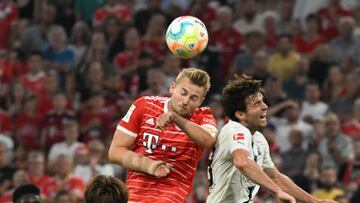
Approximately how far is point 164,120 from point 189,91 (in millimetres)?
445

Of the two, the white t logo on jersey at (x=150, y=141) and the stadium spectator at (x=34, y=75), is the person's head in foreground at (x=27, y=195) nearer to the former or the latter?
the white t logo on jersey at (x=150, y=141)

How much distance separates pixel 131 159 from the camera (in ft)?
29.7

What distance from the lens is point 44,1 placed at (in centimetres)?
2055

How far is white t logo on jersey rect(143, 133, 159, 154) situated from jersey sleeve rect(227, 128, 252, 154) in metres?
0.68

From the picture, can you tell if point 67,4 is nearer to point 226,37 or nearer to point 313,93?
point 226,37

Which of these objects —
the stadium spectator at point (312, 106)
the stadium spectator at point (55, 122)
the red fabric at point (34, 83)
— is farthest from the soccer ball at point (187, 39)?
the red fabric at point (34, 83)

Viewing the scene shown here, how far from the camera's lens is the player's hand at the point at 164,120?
341 inches

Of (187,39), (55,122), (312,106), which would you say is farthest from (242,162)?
(55,122)

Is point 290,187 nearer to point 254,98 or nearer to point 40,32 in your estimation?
point 254,98

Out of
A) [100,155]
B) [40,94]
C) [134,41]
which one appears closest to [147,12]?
[134,41]

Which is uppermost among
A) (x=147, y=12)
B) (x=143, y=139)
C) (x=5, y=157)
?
(x=147, y=12)

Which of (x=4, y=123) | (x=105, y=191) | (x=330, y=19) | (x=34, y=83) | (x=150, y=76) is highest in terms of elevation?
(x=330, y=19)

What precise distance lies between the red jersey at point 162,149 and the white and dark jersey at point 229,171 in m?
0.24

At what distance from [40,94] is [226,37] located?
340 cm
